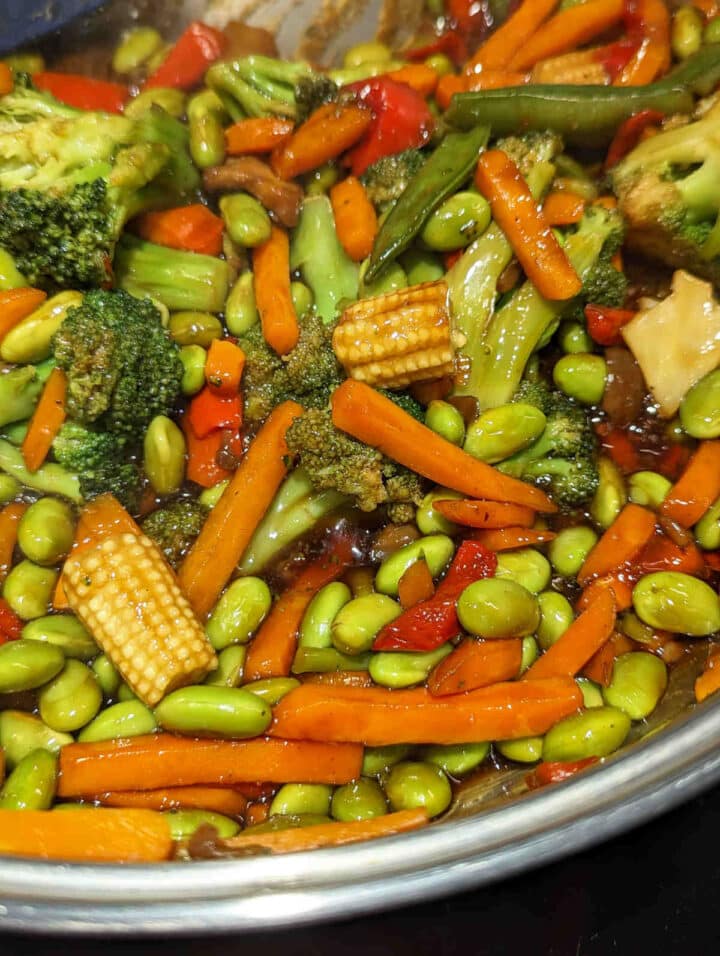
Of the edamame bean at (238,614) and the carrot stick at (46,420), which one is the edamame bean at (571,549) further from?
the carrot stick at (46,420)

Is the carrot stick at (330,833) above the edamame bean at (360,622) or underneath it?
underneath

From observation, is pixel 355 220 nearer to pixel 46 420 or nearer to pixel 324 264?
pixel 324 264

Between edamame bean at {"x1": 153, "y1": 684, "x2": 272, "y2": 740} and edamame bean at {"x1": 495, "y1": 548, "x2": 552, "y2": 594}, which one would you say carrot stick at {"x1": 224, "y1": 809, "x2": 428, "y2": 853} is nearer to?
edamame bean at {"x1": 153, "y1": 684, "x2": 272, "y2": 740}

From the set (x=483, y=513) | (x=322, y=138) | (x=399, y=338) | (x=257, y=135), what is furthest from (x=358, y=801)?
Result: (x=257, y=135)

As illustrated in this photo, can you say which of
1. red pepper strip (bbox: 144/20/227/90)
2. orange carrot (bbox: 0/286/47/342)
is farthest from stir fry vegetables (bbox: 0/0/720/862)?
red pepper strip (bbox: 144/20/227/90)

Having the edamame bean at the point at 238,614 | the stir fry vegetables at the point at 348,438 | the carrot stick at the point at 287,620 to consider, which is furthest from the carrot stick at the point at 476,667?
the edamame bean at the point at 238,614

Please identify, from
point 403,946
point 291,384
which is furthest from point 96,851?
point 291,384
